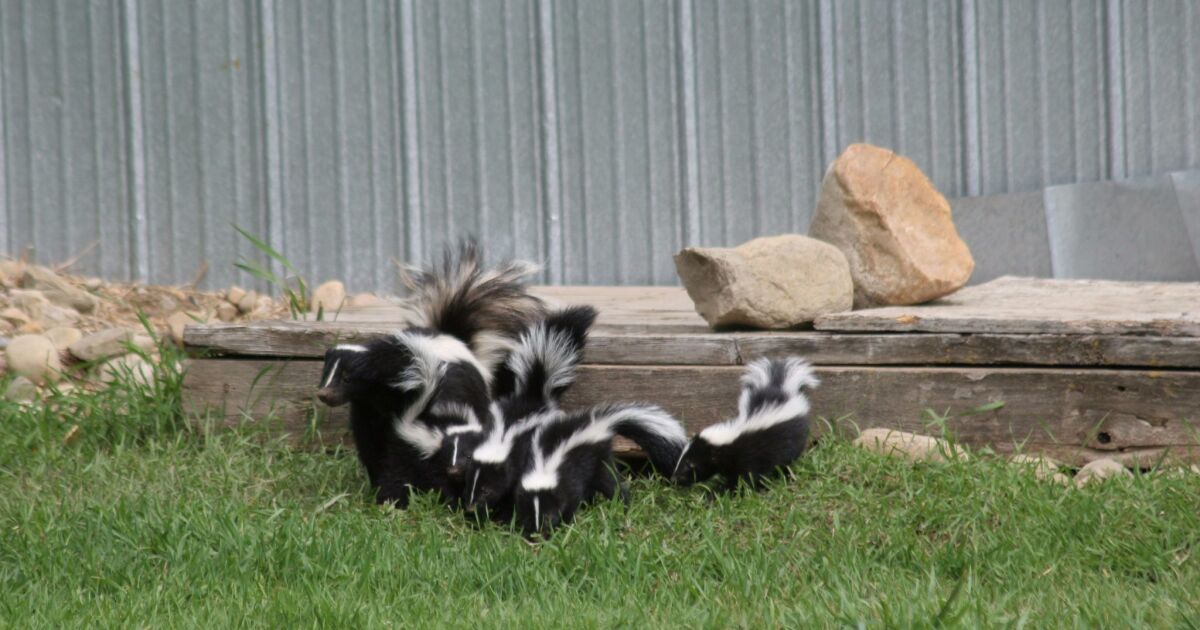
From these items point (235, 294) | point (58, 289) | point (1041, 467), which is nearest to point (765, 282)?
point (1041, 467)

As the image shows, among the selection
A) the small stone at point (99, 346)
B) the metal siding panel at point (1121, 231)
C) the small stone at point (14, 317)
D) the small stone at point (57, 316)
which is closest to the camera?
the small stone at point (99, 346)

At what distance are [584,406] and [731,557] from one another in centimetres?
117

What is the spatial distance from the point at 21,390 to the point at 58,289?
156cm

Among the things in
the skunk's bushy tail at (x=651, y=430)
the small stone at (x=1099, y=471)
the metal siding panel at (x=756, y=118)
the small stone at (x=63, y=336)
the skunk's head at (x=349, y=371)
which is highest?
the metal siding panel at (x=756, y=118)

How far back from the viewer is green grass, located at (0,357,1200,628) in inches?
121

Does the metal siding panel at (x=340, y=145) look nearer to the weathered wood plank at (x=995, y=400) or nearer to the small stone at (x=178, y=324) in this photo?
the small stone at (x=178, y=324)

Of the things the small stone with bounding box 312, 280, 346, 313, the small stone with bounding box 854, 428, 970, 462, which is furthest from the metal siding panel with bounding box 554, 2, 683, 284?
the small stone with bounding box 854, 428, 970, 462

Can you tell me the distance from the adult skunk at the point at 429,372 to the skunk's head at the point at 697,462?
71cm

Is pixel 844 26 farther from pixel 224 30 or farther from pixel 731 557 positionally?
pixel 731 557

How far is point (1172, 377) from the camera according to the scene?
421cm

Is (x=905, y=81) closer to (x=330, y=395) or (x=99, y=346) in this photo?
(x=330, y=395)

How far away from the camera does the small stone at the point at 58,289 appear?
6.88m

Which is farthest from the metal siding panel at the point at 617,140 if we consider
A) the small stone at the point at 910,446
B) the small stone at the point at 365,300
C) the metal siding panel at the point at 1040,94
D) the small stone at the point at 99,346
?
the small stone at the point at 910,446

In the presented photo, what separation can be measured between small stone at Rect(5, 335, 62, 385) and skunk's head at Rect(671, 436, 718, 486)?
3159 millimetres
